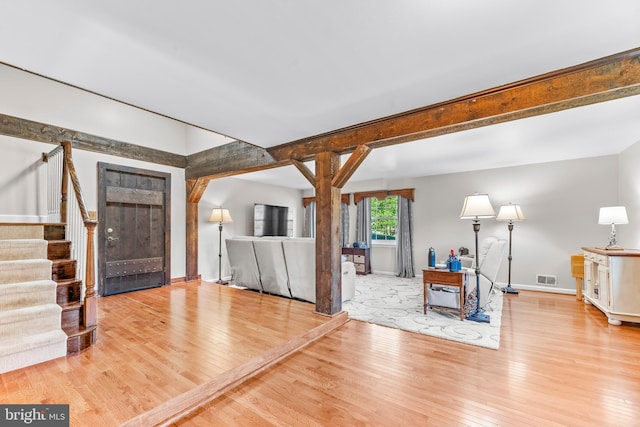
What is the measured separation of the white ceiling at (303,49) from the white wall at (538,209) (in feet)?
7.65

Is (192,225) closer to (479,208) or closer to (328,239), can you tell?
(328,239)

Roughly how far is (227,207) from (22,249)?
3775mm

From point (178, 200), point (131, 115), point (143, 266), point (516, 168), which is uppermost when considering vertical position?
point (131, 115)

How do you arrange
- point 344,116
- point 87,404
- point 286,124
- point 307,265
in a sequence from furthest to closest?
point 307,265, point 286,124, point 344,116, point 87,404

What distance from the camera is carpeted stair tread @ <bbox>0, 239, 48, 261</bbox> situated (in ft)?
8.75

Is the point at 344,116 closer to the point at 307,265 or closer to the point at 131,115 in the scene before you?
the point at 307,265

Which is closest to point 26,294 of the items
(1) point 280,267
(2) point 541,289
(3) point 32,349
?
(3) point 32,349

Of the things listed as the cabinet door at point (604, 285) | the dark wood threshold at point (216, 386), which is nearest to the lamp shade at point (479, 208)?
the cabinet door at point (604, 285)

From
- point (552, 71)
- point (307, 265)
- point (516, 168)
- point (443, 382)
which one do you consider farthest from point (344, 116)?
point (516, 168)

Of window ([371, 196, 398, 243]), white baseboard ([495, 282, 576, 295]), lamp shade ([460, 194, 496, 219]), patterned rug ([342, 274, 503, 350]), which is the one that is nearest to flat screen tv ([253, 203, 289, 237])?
window ([371, 196, 398, 243])

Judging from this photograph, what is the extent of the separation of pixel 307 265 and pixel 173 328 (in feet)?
5.83

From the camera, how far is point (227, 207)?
639cm

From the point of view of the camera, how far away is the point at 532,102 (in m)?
2.20

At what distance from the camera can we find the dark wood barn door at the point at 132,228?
14.7 ft
